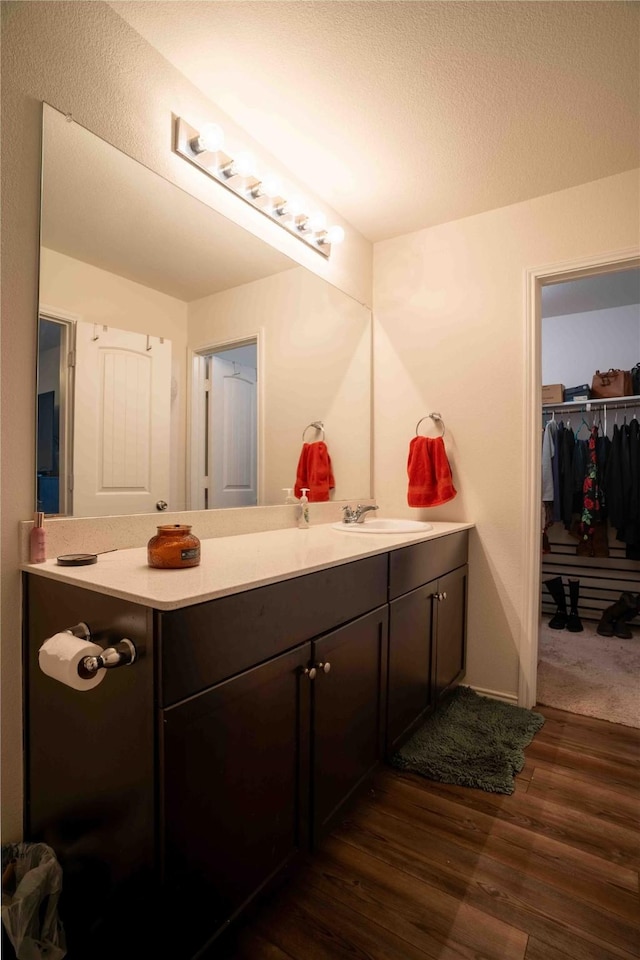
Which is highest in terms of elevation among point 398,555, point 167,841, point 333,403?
point 333,403

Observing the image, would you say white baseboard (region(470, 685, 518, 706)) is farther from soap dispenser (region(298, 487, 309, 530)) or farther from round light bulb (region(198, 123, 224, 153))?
round light bulb (region(198, 123, 224, 153))

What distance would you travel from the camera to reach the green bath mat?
1.67 m

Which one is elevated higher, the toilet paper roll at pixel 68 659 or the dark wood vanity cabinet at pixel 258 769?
the toilet paper roll at pixel 68 659

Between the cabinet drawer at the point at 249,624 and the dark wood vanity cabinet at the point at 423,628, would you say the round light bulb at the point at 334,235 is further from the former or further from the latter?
the cabinet drawer at the point at 249,624

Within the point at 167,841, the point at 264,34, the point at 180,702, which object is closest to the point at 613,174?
the point at 264,34

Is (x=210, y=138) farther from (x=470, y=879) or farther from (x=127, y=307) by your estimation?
(x=470, y=879)

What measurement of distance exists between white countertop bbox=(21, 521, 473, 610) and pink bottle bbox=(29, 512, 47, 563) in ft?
0.07

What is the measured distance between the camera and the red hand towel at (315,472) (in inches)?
86.8

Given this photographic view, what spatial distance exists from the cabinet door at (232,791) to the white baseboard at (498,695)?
141 cm

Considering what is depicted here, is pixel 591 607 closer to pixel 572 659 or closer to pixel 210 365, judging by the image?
pixel 572 659

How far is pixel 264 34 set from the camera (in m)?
1.40

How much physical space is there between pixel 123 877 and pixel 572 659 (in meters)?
2.68

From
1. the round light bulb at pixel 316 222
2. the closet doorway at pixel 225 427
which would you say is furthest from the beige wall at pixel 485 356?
the closet doorway at pixel 225 427

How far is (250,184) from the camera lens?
181 cm
